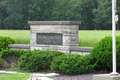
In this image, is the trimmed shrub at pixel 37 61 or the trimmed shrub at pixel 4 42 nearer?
the trimmed shrub at pixel 37 61

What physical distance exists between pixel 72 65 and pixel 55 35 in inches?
120

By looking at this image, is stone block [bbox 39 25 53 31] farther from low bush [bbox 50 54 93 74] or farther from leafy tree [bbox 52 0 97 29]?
leafy tree [bbox 52 0 97 29]

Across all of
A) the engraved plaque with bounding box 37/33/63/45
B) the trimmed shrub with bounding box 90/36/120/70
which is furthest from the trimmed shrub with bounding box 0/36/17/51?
the trimmed shrub with bounding box 90/36/120/70

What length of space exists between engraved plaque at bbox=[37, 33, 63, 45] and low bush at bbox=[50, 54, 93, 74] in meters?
2.39

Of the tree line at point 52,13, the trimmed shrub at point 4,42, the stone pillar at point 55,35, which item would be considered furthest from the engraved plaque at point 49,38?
the tree line at point 52,13

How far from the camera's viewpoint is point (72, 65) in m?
6.96

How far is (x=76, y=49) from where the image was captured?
9.45 m

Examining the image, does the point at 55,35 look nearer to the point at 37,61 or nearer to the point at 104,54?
the point at 37,61

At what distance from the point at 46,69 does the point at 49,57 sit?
51cm

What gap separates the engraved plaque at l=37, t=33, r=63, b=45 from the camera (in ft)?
31.9

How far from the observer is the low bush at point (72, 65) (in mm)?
6898

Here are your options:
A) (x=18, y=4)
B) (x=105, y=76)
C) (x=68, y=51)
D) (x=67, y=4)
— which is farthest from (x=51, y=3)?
(x=105, y=76)

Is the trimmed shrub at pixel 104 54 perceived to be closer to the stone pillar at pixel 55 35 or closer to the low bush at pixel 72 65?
the low bush at pixel 72 65

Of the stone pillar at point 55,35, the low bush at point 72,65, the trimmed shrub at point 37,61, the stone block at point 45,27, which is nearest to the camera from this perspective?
the low bush at point 72,65
